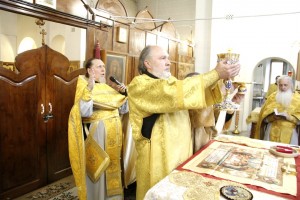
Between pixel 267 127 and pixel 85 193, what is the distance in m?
3.18

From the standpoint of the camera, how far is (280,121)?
3947 mm

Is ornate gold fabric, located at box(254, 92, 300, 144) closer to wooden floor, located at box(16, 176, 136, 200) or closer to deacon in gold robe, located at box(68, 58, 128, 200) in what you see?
wooden floor, located at box(16, 176, 136, 200)

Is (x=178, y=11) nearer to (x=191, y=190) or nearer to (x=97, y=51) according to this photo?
(x=97, y=51)

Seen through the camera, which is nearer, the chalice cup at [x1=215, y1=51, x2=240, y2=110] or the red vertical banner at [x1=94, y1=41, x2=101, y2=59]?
the chalice cup at [x1=215, y1=51, x2=240, y2=110]

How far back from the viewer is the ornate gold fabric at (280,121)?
12.6 ft

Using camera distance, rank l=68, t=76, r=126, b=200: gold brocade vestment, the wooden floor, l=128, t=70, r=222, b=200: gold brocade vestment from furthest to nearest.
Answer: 1. the wooden floor
2. l=68, t=76, r=126, b=200: gold brocade vestment
3. l=128, t=70, r=222, b=200: gold brocade vestment

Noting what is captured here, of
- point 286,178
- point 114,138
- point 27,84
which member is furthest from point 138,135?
point 27,84

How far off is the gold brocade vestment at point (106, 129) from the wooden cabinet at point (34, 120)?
1049 mm

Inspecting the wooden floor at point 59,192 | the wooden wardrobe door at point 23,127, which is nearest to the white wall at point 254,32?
the wooden floor at point 59,192

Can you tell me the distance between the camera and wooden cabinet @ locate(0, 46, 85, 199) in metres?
3.26

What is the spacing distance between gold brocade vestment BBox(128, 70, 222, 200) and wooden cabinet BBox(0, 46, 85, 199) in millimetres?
2230

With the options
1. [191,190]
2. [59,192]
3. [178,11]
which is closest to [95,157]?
[59,192]

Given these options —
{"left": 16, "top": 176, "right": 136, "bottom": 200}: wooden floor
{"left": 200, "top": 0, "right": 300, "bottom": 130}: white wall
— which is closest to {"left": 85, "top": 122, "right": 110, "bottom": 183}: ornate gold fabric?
{"left": 16, "top": 176, "right": 136, "bottom": 200}: wooden floor

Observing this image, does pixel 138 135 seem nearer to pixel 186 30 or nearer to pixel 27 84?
pixel 27 84
